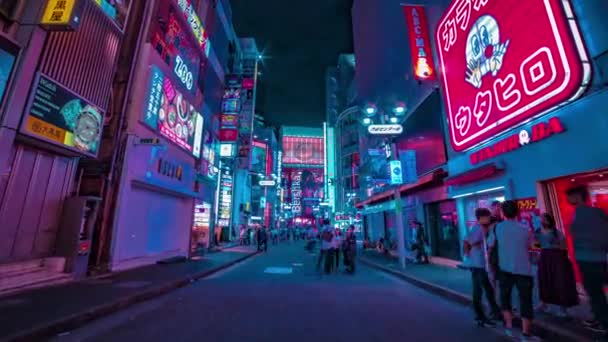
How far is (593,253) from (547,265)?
1.91 ft

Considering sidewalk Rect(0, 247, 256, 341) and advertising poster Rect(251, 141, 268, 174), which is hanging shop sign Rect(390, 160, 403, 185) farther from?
advertising poster Rect(251, 141, 268, 174)

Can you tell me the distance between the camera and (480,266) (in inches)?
177

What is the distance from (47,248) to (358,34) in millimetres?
34556

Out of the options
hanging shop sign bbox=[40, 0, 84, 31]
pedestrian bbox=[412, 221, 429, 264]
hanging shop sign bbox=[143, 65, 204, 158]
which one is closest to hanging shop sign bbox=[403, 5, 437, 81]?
pedestrian bbox=[412, 221, 429, 264]

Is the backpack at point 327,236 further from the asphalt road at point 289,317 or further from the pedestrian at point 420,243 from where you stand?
the pedestrian at point 420,243

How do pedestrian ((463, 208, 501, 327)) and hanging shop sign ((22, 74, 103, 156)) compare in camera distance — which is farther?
hanging shop sign ((22, 74, 103, 156))

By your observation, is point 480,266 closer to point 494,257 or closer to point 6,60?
point 494,257

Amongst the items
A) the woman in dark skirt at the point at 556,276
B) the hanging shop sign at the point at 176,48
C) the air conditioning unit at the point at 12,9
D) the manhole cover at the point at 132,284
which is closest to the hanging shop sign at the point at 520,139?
the woman in dark skirt at the point at 556,276

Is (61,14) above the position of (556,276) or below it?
above

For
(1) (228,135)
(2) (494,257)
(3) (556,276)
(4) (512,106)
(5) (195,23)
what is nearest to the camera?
(3) (556,276)

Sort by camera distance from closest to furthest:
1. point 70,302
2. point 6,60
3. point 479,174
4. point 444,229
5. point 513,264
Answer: point 513,264, point 70,302, point 6,60, point 479,174, point 444,229

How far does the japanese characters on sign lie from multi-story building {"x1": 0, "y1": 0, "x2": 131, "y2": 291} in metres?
0.02

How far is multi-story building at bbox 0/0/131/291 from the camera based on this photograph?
6273 mm

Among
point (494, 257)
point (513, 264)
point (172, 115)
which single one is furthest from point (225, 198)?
point (513, 264)
